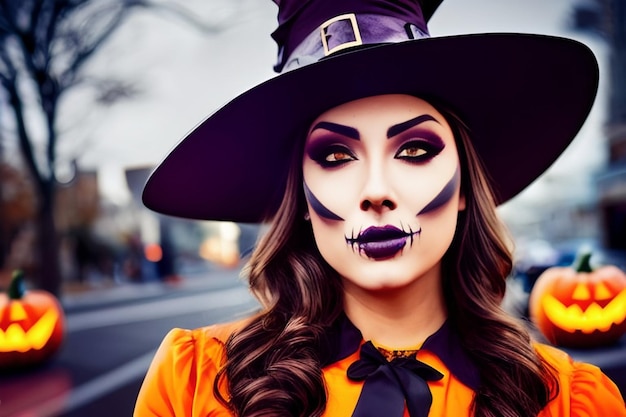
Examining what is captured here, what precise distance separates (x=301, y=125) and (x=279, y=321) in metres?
0.40

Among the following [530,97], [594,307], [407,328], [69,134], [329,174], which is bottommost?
[594,307]

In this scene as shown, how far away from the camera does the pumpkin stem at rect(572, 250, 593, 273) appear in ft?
7.54

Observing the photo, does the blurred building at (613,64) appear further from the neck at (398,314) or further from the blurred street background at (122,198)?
the neck at (398,314)

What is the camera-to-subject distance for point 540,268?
2496mm

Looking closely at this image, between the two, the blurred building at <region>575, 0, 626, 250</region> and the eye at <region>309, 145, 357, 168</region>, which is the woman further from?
the blurred building at <region>575, 0, 626, 250</region>

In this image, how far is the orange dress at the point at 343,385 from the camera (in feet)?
2.98

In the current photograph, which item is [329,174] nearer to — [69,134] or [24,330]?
[69,134]

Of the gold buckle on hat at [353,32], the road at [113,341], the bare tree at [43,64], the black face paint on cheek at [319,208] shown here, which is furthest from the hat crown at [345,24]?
the bare tree at [43,64]

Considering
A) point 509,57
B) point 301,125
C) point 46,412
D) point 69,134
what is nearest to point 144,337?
point 46,412

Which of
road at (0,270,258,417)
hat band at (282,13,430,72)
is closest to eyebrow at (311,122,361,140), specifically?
hat band at (282,13,430,72)

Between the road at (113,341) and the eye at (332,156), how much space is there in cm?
104

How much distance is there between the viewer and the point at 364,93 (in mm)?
910

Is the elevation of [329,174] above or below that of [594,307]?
above

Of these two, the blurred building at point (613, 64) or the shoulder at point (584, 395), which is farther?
the blurred building at point (613, 64)
